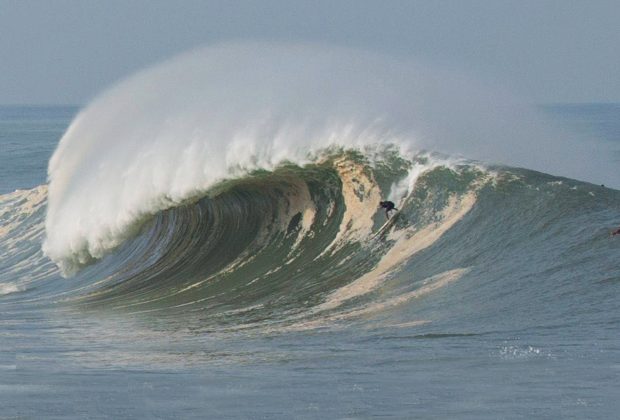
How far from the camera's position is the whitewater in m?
8.71

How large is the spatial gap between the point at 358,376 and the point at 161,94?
13.8 m

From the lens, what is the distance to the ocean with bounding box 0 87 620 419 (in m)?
8.48

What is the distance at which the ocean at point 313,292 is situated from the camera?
8484mm

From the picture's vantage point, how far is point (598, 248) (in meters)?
13.4

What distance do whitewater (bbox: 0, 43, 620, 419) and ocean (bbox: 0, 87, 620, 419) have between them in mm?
36

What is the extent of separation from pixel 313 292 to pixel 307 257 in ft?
7.11

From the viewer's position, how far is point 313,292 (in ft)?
46.3

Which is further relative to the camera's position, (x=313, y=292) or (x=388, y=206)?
(x=388, y=206)

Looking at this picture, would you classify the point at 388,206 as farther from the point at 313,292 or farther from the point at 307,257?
the point at 313,292

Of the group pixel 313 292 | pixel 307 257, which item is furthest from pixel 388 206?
pixel 313 292

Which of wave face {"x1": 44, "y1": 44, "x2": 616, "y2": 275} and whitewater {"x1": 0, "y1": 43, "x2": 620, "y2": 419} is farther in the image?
wave face {"x1": 44, "y1": 44, "x2": 616, "y2": 275}

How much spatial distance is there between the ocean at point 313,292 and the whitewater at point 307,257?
0.04 meters

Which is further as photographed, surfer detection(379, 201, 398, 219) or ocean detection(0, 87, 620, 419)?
surfer detection(379, 201, 398, 219)

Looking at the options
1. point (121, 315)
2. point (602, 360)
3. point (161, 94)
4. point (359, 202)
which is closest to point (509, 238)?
point (359, 202)
